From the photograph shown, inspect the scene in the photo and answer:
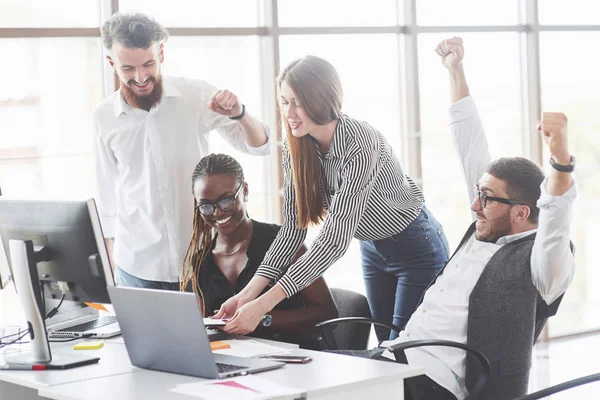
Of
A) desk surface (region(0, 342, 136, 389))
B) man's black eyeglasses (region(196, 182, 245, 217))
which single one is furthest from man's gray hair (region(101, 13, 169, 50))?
desk surface (region(0, 342, 136, 389))

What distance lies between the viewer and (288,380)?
2.06 m

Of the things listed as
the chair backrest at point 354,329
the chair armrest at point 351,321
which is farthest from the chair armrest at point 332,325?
the chair backrest at point 354,329

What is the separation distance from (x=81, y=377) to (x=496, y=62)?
4.49 meters

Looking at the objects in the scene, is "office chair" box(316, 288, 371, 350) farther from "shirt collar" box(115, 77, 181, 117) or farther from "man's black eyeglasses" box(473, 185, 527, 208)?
"shirt collar" box(115, 77, 181, 117)

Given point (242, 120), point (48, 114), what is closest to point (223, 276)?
point (242, 120)

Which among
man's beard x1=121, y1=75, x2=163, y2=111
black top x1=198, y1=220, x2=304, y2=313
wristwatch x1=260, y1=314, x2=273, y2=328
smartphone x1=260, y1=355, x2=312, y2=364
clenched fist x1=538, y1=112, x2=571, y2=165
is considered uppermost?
man's beard x1=121, y1=75, x2=163, y2=111

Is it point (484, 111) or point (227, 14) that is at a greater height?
point (227, 14)

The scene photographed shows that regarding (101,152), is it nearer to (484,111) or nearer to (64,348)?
(64,348)

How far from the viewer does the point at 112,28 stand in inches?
122

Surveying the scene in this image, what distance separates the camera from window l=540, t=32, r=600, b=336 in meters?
6.22

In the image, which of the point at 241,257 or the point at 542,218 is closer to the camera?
the point at 542,218

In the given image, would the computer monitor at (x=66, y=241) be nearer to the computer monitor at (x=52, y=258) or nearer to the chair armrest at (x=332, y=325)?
the computer monitor at (x=52, y=258)

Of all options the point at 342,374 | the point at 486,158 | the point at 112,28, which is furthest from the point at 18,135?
the point at 342,374

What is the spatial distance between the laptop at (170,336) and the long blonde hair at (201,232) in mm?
706
